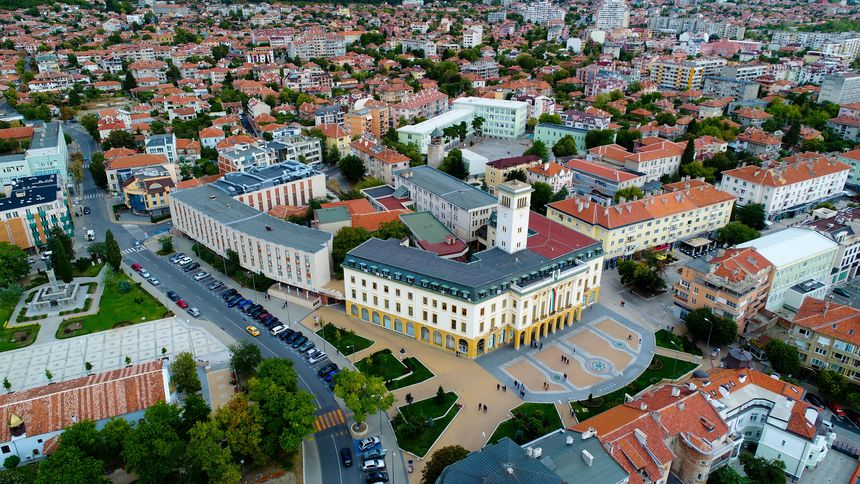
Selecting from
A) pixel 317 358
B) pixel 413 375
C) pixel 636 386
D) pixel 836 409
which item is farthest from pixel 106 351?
pixel 836 409

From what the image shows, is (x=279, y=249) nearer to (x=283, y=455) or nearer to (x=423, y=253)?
(x=423, y=253)

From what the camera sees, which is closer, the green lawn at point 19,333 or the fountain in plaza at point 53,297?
the green lawn at point 19,333

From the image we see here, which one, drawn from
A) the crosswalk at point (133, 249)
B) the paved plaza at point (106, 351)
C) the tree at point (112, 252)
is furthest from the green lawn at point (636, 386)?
the crosswalk at point (133, 249)

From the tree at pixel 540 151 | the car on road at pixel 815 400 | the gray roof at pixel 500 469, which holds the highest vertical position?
the gray roof at pixel 500 469

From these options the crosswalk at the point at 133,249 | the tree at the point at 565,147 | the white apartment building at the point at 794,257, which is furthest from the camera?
the tree at the point at 565,147

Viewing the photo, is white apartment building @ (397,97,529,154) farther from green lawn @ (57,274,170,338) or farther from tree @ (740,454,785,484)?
tree @ (740,454,785,484)

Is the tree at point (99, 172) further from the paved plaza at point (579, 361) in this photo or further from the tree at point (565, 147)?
the tree at point (565, 147)

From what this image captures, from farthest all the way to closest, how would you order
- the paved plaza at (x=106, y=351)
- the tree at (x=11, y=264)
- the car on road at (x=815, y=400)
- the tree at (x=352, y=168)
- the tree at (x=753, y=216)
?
the tree at (x=352, y=168)
the tree at (x=753, y=216)
the tree at (x=11, y=264)
the paved plaza at (x=106, y=351)
the car on road at (x=815, y=400)

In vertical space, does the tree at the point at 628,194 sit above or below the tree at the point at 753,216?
above
